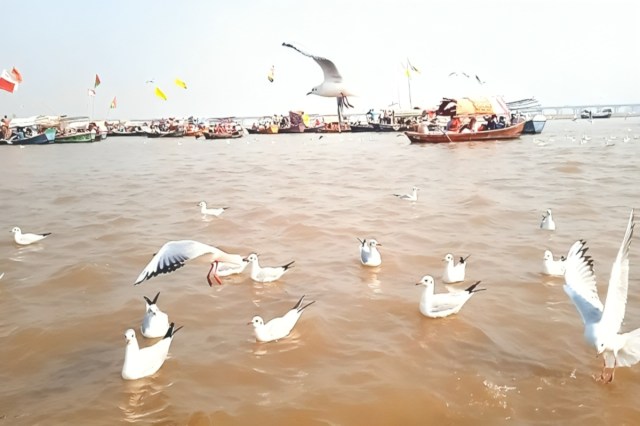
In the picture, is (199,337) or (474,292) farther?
(474,292)

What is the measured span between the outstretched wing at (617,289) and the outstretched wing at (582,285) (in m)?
0.20

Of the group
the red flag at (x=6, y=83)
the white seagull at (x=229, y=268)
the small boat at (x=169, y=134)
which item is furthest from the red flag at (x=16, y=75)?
the white seagull at (x=229, y=268)

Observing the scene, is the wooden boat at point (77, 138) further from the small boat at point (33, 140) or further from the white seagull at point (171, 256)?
the white seagull at point (171, 256)

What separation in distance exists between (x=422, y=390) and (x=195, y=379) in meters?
1.64

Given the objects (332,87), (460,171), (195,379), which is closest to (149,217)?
(195,379)

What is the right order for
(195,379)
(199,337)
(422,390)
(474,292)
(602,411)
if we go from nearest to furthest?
(602,411)
(422,390)
(195,379)
(199,337)
(474,292)

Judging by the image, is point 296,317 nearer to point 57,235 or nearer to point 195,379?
point 195,379

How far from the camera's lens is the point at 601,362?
3510 millimetres

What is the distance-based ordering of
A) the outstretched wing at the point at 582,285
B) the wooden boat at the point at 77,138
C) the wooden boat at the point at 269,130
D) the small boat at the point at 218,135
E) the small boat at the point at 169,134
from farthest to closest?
1. the wooden boat at the point at 269,130
2. the small boat at the point at 169,134
3. the small boat at the point at 218,135
4. the wooden boat at the point at 77,138
5. the outstretched wing at the point at 582,285

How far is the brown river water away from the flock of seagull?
12 cm

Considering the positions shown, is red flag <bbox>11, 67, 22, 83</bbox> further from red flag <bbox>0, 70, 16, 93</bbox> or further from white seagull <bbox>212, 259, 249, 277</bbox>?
white seagull <bbox>212, 259, 249, 277</bbox>

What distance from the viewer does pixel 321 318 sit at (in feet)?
14.6

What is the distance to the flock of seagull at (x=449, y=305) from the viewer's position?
3.10 metres

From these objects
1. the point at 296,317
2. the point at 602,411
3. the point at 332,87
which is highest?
the point at 332,87
